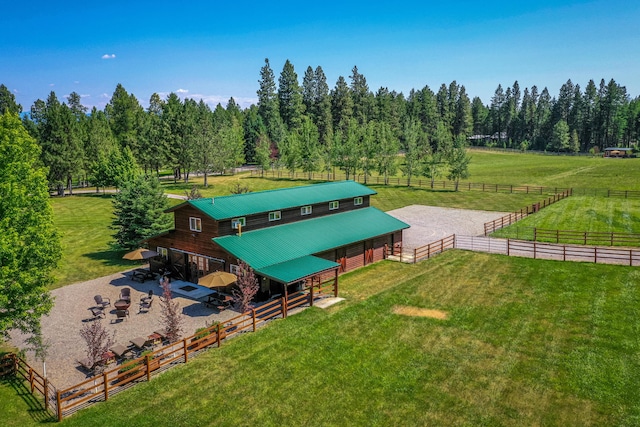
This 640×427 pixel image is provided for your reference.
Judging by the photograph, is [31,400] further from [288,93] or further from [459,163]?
[288,93]

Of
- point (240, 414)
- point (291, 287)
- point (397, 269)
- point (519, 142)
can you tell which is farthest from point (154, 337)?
point (519, 142)

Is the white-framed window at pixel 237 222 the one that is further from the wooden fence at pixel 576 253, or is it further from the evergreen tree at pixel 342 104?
the evergreen tree at pixel 342 104

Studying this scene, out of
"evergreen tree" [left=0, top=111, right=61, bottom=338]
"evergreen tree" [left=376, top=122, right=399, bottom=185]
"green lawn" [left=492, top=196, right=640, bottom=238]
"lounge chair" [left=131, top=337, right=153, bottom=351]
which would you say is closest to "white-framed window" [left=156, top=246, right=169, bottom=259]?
"lounge chair" [left=131, top=337, right=153, bottom=351]

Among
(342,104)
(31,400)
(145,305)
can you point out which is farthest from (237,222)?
(342,104)

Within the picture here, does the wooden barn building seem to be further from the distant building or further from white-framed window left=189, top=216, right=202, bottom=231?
the distant building

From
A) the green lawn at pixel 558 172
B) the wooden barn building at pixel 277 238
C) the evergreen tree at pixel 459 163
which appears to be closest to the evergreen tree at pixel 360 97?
the green lawn at pixel 558 172
